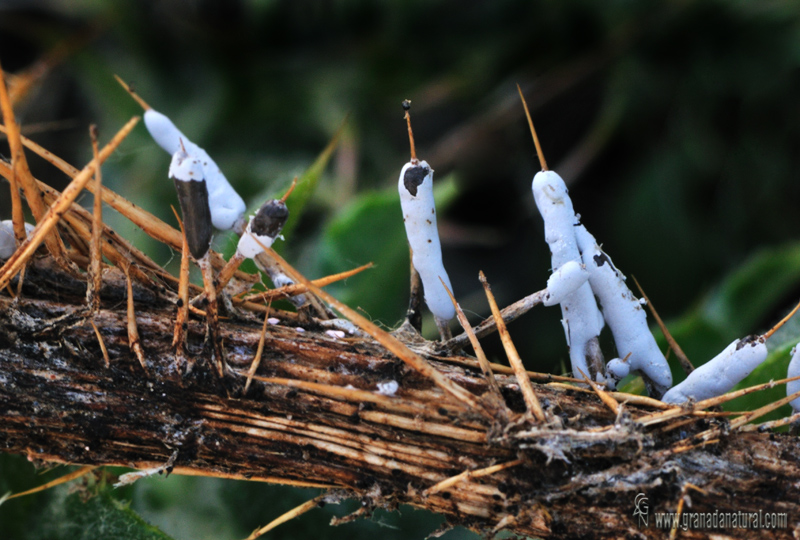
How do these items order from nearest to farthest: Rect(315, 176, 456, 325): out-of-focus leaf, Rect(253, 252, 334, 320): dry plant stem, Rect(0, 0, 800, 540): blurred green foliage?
Rect(253, 252, 334, 320): dry plant stem < Rect(315, 176, 456, 325): out-of-focus leaf < Rect(0, 0, 800, 540): blurred green foliage

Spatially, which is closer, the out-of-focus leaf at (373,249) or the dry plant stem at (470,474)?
the dry plant stem at (470,474)

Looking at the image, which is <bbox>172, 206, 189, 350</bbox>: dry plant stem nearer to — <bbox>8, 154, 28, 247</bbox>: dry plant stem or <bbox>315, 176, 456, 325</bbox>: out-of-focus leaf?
<bbox>8, 154, 28, 247</bbox>: dry plant stem

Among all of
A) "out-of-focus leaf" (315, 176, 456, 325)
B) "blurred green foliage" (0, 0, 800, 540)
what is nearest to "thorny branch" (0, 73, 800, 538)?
"out-of-focus leaf" (315, 176, 456, 325)

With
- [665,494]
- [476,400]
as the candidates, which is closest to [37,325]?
[476,400]

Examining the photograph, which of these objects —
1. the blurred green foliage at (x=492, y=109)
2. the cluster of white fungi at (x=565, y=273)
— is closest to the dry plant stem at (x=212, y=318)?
the cluster of white fungi at (x=565, y=273)

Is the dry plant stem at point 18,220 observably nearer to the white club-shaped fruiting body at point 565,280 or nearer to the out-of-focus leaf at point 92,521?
the out-of-focus leaf at point 92,521

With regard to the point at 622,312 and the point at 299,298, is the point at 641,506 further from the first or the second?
the point at 299,298
